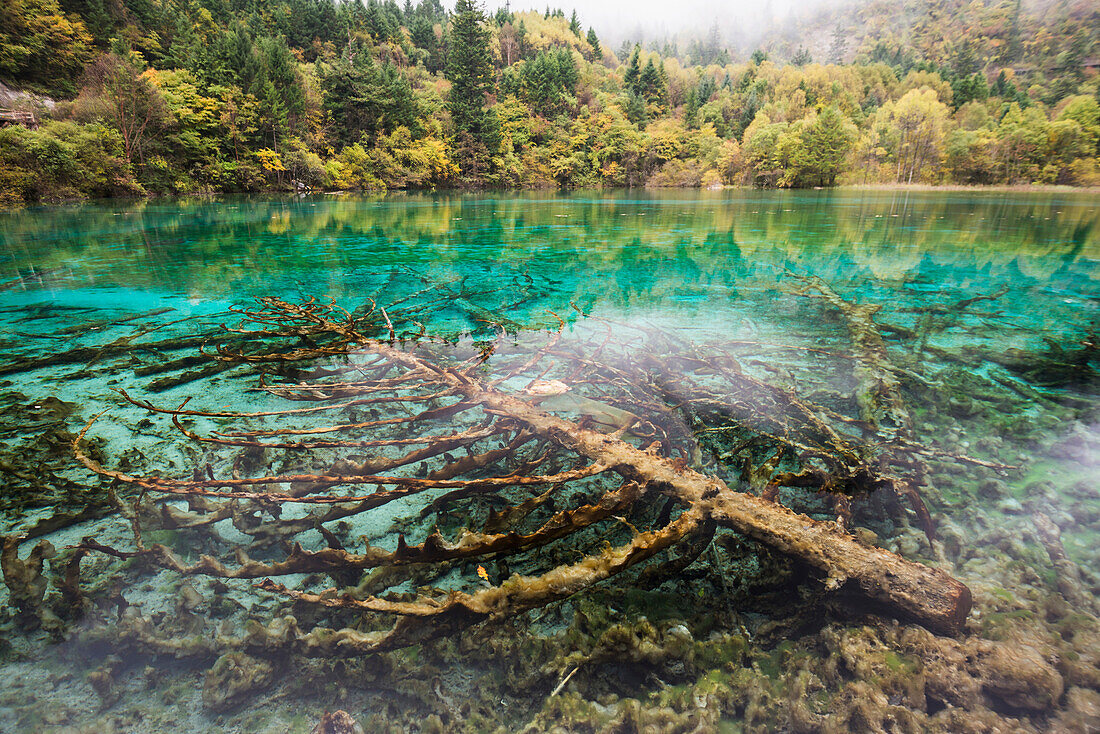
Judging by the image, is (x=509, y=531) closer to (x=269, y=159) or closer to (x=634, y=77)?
(x=269, y=159)

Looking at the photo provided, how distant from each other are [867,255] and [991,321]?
459 centimetres

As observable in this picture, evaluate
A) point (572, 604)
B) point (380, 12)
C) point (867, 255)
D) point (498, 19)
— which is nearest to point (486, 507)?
point (572, 604)

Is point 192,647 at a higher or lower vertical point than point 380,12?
lower

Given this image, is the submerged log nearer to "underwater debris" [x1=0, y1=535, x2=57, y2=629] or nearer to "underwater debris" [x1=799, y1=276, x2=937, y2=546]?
"underwater debris" [x1=799, y1=276, x2=937, y2=546]

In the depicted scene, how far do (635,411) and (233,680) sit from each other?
6.68ft

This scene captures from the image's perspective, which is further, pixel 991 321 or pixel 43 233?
pixel 43 233

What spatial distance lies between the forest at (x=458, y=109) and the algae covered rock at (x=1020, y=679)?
30214 mm

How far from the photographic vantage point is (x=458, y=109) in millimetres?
51938

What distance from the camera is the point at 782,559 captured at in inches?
63.2

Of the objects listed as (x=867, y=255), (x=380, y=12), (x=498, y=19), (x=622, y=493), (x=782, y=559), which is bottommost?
(x=782, y=559)

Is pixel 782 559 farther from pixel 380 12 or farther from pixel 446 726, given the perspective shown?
pixel 380 12

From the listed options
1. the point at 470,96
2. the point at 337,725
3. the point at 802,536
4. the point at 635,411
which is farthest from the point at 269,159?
the point at 802,536

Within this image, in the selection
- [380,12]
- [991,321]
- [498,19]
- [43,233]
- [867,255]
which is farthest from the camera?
[498,19]

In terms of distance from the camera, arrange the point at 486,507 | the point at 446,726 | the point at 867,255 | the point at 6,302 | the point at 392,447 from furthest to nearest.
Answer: the point at 867,255 → the point at 6,302 → the point at 392,447 → the point at 486,507 → the point at 446,726
